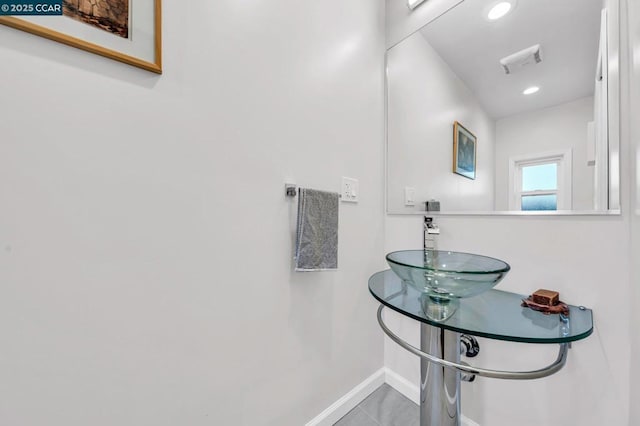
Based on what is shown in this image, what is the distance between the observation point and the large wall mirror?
792 millimetres

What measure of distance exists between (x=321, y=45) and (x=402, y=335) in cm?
152

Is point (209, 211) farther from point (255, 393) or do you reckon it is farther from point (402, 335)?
point (402, 335)

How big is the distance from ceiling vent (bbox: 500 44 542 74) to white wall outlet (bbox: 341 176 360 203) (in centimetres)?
79

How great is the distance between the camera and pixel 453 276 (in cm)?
69

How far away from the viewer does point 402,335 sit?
4.25ft

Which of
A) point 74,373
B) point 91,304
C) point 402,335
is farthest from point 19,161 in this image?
point 402,335

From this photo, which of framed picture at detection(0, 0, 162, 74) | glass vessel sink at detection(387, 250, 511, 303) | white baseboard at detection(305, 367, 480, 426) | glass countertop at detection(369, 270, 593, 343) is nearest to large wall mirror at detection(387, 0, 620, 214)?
glass vessel sink at detection(387, 250, 511, 303)

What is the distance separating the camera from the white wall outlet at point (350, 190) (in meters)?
1.15

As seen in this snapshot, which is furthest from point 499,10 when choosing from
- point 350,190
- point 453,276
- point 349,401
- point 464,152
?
point 349,401

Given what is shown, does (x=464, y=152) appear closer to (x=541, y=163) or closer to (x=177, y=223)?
(x=541, y=163)

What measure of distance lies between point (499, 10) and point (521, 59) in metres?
0.24

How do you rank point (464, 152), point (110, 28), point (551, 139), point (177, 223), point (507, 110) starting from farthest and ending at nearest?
point (464, 152) → point (507, 110) → point (551, 139) → point (177, 223) → point (110, 28)

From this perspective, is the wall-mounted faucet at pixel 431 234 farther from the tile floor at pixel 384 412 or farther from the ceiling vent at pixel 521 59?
the tile floor at pixel 384 412

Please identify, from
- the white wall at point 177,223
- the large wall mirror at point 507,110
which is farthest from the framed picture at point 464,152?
the white wall at point 177,223
